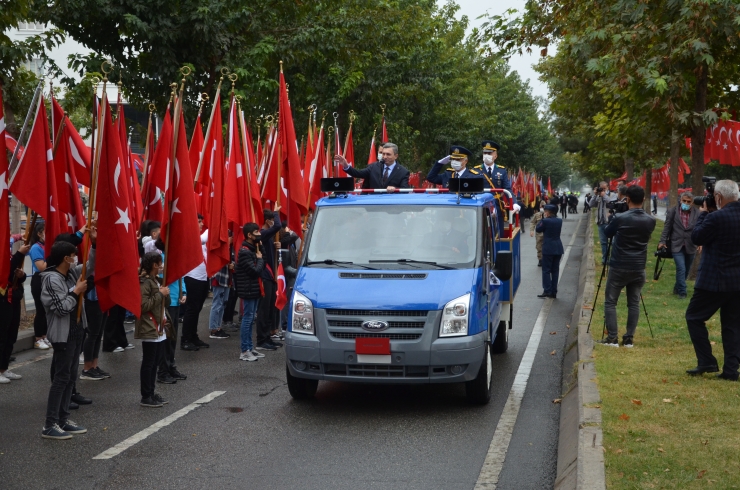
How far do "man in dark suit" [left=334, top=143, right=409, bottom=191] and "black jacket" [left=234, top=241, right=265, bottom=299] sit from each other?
185 centimetres

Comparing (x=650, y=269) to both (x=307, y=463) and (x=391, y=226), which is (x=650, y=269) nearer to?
(x=391, y=226)

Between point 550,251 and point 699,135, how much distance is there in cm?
385

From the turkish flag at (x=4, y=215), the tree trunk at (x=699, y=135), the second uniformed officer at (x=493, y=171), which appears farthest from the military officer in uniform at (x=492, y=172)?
the turkish flag at (x=4, y=215)

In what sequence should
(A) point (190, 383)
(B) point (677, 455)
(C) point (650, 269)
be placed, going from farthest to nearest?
(C) point (650, 269), (A) point (190, 383), (B) point (677, 455)

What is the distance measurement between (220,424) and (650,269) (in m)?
16.0

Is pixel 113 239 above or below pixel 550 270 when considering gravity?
above

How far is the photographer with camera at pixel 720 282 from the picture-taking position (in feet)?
29.5

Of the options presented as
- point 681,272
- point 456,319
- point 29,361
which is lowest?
point 29,361

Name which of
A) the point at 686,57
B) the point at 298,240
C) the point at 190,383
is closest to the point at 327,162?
the point at 298,240

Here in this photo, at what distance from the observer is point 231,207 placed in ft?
43.7

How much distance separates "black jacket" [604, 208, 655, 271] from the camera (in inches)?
417

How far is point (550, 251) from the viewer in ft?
57.9

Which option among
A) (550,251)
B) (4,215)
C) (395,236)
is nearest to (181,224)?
(4,215)

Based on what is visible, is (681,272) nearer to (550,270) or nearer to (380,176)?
(550,270)
